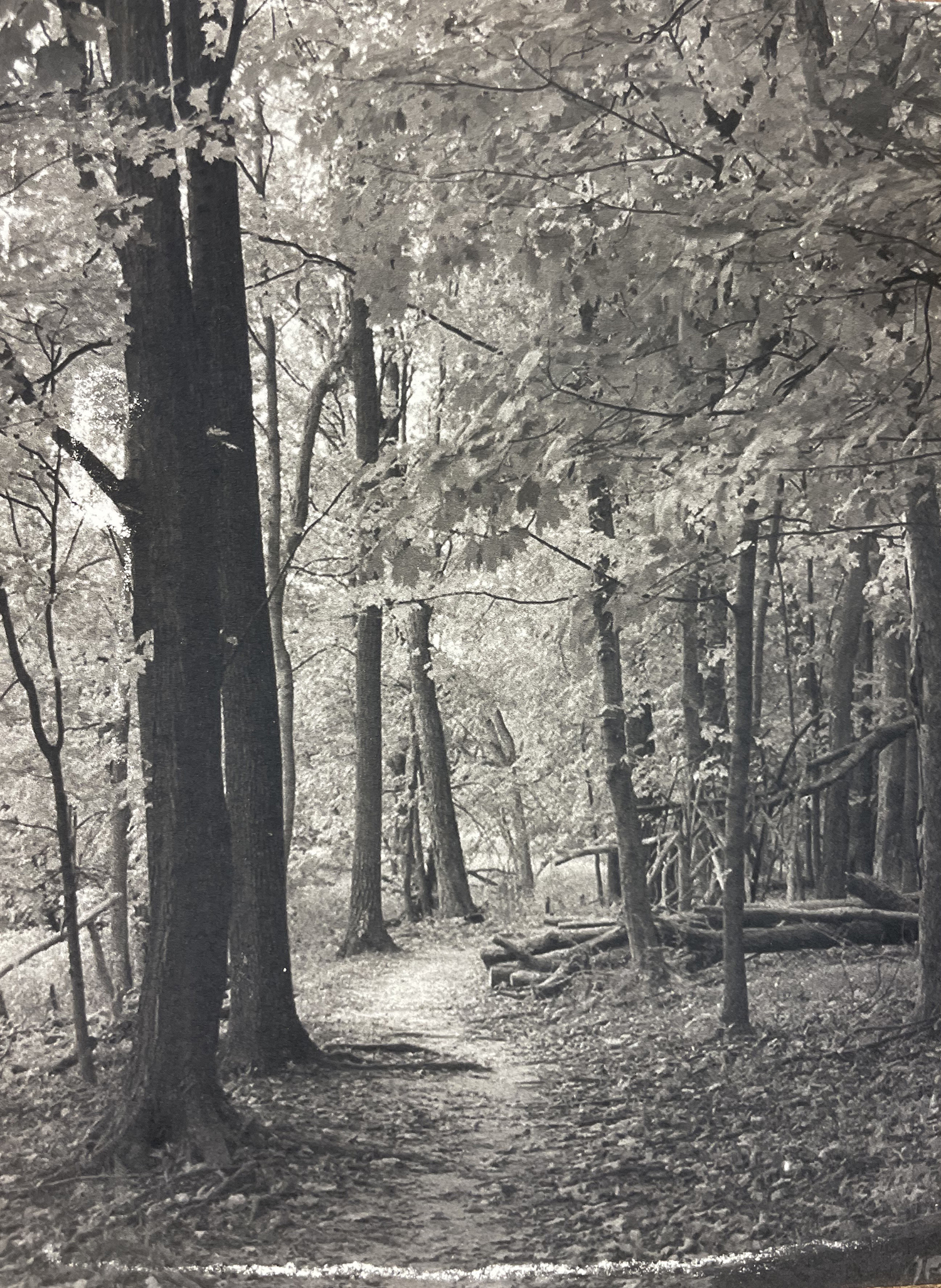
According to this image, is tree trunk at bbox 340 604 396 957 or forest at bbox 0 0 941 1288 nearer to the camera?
forest at bbox 0 0 941 1288

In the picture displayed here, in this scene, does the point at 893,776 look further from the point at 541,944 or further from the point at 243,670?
the point at 243,670

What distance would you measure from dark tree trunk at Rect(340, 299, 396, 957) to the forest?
0.27ft

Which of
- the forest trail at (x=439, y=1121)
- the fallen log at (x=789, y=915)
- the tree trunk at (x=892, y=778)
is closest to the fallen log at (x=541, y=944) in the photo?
the forest trail at (x=439, y=1121)

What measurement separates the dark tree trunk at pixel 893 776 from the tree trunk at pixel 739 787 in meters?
0.59

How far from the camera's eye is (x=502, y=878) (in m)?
5.91

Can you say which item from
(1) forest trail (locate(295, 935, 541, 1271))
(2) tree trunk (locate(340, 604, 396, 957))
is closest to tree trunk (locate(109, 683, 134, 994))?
(1) forest trail (locate(295, 935, 541, 1271))

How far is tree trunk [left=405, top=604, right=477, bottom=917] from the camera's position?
18.9ft

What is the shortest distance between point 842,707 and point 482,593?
1.71 metres

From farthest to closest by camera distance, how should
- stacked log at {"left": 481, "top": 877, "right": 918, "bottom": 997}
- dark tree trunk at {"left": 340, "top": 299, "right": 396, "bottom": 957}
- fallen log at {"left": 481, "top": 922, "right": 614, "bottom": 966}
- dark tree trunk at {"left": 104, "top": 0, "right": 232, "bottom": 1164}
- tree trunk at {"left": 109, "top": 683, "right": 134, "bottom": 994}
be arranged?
fallen log at {"left": 481, "top": 922, "right": 614, "bottom": 966} → stacked log at {"left": 481, "top": 877, "right": 918, "bottom": 997} → dark tree trunk at {"left": 340, "top": 299, "right": 396, "bottom": 957} → tree trunk at {"left": 109, "top": 683, "right": 134, "bottom": 994} → dark tree trunk at {"left": 104, "top": 0, "right": 232, "bottom": 1164}

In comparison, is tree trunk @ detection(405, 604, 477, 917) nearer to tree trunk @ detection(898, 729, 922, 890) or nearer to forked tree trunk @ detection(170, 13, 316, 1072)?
forked tree trunk @ detection(170, 13, 316, 1072)

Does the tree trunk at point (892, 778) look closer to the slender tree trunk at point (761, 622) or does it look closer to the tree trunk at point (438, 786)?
the slender tree trunk at point (761, 622)

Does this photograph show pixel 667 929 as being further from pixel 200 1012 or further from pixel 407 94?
pixel 407 94

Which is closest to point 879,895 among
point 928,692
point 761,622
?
point 928,692

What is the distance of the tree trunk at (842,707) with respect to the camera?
472 cm
